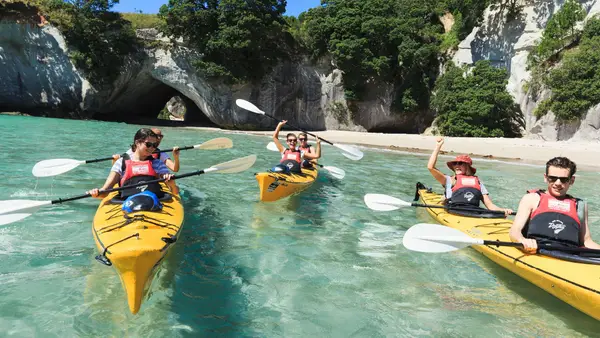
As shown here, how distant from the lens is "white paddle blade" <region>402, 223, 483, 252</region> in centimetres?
318

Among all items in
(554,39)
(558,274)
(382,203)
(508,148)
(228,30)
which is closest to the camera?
(558,274)

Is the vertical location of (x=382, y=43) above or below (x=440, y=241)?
above

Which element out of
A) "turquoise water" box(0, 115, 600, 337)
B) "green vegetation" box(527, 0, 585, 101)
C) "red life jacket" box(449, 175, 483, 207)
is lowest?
"turquoise water" box(0, 115, 600, 337)

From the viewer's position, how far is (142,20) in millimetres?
25734

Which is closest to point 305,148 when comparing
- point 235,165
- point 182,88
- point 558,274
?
point 235,165

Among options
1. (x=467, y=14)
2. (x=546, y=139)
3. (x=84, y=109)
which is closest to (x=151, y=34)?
(x=84, y=109)

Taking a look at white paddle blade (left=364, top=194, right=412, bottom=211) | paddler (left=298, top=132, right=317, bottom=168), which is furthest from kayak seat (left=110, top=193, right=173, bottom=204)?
paddler (left=298, top=132, right=317, bottom=168)

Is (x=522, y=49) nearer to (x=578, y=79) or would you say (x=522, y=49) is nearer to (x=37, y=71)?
(x=578, y=79)

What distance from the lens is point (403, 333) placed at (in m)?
2.85

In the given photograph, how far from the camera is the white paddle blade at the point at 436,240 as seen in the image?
3.18m

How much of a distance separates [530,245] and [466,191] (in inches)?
72.3

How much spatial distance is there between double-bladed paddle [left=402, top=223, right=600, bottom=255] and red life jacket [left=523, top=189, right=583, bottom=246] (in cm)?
11

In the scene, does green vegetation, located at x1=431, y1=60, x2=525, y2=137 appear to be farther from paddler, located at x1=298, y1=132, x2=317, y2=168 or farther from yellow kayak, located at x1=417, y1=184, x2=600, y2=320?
yellow kayak, located at x1=417, y1=184, x2=600, y2=320

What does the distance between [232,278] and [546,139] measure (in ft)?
61.6
